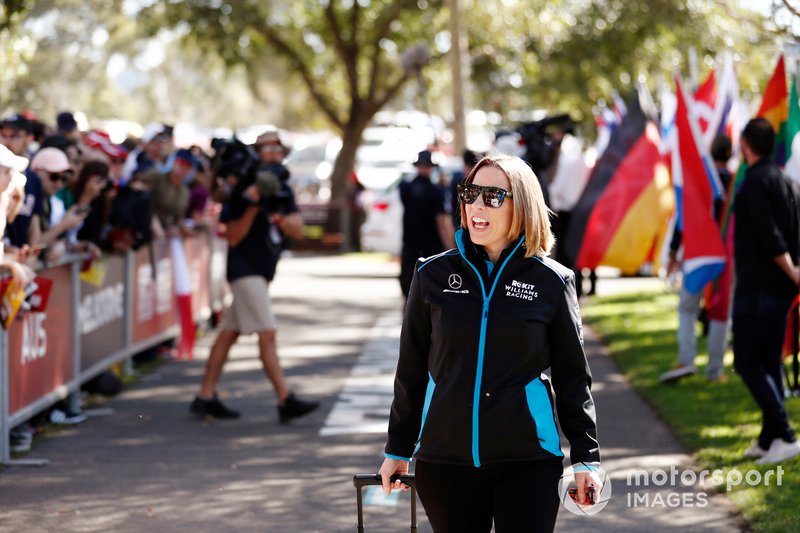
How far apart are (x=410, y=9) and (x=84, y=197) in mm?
21913

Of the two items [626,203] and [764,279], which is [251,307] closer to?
[764,279]

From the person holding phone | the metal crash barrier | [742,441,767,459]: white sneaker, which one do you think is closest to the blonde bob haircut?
the person holding phone

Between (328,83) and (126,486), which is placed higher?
(328,83)

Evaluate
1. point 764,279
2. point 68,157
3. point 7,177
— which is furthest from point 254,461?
point 764,279

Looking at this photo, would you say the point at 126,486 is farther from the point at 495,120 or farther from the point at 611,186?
the point at 495,120

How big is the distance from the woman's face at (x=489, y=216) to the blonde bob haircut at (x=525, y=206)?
2cm

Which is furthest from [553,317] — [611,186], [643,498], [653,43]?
[653,43]

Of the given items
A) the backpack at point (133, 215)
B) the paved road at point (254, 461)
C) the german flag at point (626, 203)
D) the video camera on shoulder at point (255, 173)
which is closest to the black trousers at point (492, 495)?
the paved road at point (254, 461)

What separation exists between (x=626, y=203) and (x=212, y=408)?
5.14 metres

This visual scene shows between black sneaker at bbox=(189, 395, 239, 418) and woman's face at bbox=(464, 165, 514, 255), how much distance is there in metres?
5.85

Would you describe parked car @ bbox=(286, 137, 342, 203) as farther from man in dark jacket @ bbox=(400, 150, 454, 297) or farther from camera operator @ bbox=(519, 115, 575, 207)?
man in dark jacket @ bbox=(400, 150, 454, 297)

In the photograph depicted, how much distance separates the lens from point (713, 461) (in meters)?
8.27

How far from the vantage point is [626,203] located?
13203mm

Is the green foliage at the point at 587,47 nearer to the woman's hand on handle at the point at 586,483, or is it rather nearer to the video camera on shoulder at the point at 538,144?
the video camera on shoulder at the point at 538,144
